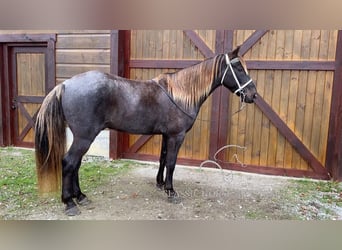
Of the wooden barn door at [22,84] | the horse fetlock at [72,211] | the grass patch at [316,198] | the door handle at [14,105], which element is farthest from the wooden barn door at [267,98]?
the door handle at [14,105]

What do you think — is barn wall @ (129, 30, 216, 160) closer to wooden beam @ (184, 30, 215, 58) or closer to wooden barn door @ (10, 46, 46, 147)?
wooden beam @ (184, 30, 215, 58)

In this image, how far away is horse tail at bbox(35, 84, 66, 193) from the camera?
211cm

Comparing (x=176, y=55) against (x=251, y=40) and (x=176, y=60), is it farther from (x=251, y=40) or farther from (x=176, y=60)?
(x=251, y=40)

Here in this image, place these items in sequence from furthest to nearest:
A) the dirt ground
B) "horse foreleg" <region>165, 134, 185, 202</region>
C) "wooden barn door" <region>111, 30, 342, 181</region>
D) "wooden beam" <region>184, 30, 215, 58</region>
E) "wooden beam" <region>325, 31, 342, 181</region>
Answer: "wooden beam" <region>184, 30, 215, 58</region>, "wooden barn door" <region>111, 30, 342, 181</region>, "wooden beam" <region>325, 31, 342, 181</region>, "horse foreleg" <region>165, 134, 185, 202</region>, the dirt ground

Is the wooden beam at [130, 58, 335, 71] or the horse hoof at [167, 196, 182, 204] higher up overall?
the wooden beam at [130, 58, 335, 71]

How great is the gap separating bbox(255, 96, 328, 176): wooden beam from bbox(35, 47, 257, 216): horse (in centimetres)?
101

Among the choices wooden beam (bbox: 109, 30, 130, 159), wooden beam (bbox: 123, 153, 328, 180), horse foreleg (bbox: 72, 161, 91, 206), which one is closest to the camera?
horse foreleg (bbox: 72, 161, 91, 206)

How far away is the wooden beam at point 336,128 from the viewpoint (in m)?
3.13

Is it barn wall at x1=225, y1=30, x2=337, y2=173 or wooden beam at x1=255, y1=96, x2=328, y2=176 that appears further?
wooden beam at x1=255, y1=96, x2=328, y2=176

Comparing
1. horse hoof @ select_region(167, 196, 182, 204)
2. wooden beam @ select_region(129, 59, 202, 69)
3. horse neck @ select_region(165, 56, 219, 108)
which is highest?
wooden beam @ select_region(129, 59, 202, 69)

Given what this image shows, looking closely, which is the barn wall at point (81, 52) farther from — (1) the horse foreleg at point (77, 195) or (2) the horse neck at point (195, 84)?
(1) the horse foreleg at point (77, 195)

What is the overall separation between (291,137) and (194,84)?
64.7 inches

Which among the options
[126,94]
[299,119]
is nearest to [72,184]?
[126,94]

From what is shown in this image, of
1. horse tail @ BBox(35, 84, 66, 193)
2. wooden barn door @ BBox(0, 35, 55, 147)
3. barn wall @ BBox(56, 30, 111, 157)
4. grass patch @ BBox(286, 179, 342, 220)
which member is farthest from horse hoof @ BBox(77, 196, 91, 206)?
wooden barn door @ BBox(0, 35, 55, 147)
